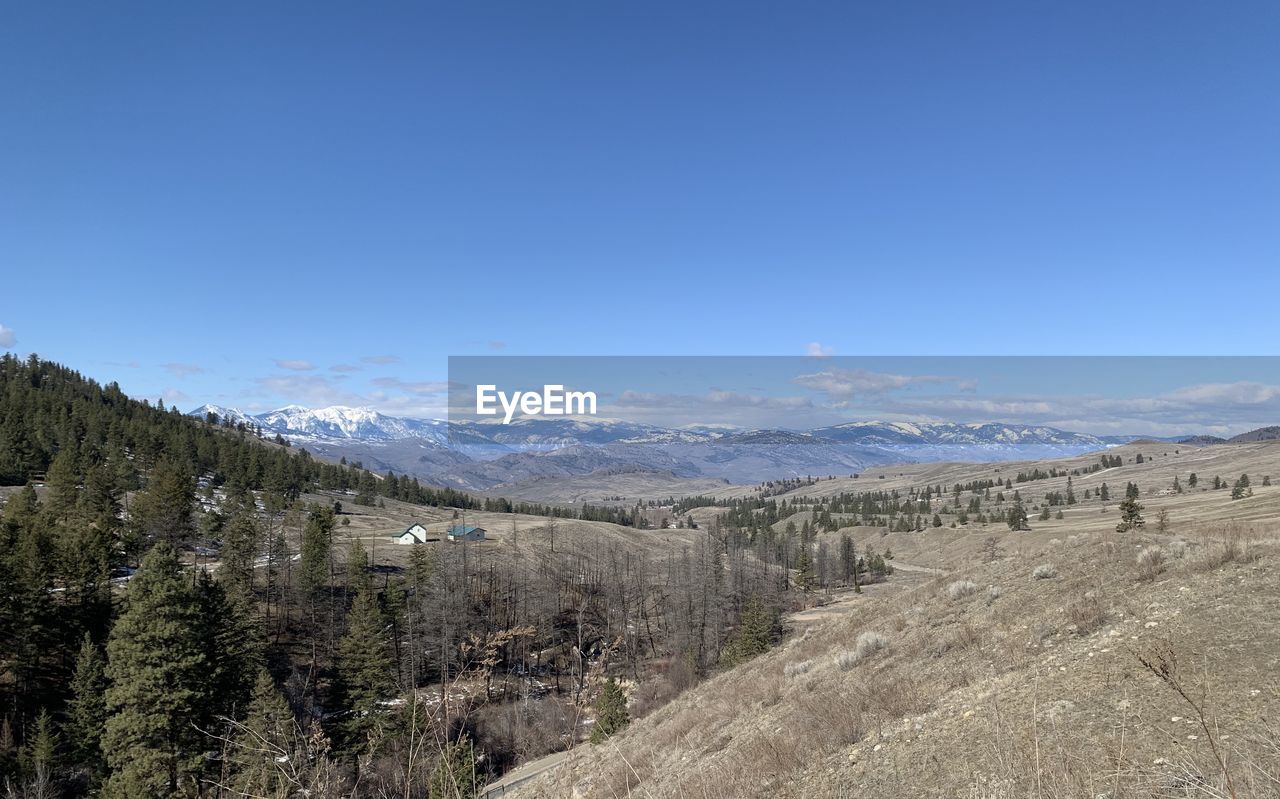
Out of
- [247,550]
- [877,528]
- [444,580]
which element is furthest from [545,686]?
[877,528]

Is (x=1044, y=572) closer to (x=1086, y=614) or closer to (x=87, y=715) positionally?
(x=1086, y=614)

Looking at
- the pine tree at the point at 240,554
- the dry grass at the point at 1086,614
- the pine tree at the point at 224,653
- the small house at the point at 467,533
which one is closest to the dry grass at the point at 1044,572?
the dry grass at the point at 1086,614

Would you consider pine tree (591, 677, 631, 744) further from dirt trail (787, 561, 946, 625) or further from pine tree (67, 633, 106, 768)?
dirt trail (787, 561, 946, 625)

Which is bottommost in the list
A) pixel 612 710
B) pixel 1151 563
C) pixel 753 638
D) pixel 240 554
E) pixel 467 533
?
A: pixel 467 533

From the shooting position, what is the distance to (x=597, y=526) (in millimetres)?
145875

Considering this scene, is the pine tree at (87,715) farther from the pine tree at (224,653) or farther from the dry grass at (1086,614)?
the dry grass at (1086,614)

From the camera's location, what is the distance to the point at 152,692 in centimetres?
2689

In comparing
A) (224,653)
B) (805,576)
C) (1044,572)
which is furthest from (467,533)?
(1044,572)

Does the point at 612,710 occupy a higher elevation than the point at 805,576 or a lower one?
higher

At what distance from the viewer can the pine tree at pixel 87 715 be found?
30125 mm

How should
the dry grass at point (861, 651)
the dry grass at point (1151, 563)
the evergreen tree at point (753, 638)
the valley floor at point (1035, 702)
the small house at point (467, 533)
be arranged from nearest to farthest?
the valley floor at point (1035, 702) < the dry grass at point (1151, 563) < the dry grass at point (861, 651) < the evergreen tree at point (753, 638) < the small house at point (467, 533)

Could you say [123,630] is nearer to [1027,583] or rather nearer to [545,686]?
[1027,583]

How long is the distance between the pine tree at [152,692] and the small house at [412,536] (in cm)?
7384

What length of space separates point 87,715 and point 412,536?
7546 centimetres
